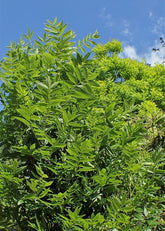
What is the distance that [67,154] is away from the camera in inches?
78.7

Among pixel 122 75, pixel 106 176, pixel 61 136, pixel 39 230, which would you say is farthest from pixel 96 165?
pixel 122 75

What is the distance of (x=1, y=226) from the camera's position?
2031 mm

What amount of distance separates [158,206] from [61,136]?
1146 millimetres

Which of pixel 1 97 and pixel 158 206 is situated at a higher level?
pixel 1 97

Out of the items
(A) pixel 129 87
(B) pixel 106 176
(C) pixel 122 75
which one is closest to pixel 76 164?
(B) pixel 106 176

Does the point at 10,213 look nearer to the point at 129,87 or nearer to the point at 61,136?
the point at 61,136

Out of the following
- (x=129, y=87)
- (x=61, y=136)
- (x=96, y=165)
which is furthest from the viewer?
(x=129, y=87)

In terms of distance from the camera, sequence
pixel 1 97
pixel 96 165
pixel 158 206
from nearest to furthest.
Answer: pixel 96 165, pixel 158 206, pixel 1 97

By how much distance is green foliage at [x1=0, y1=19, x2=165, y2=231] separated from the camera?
1.71m

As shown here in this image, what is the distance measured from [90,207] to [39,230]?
1.74ft

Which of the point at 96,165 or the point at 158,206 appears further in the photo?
the point at 158,206

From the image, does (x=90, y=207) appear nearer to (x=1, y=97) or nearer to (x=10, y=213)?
A: (x=10, y=213)

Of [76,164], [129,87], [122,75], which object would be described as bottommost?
[76,164]

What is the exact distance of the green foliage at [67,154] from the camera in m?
1.71
